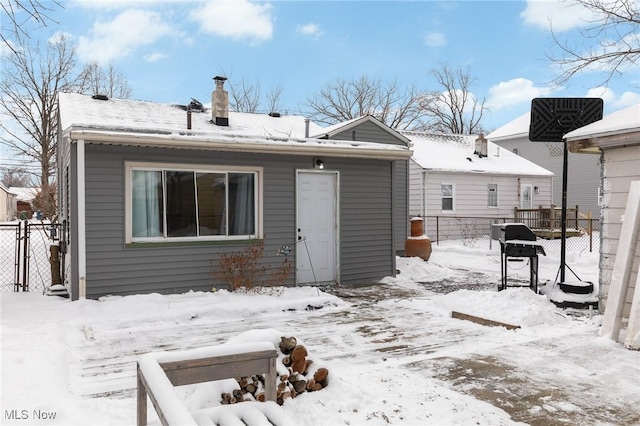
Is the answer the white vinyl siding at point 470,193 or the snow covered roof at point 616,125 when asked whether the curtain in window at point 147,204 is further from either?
the white vinyl siding at point 470,193

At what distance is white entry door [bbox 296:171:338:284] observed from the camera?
8656 mm

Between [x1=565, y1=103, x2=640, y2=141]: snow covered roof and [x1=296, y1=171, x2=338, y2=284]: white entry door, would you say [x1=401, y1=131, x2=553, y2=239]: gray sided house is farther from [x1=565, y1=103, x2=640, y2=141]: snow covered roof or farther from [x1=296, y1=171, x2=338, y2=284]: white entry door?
[x1=565, y1=103, x2=640, y2=141]: snow covered roof

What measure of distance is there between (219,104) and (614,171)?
8.86m

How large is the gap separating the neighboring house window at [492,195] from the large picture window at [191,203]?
13.7m

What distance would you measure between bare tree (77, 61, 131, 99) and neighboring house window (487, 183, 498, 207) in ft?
64.4

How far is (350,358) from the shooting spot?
4871mm

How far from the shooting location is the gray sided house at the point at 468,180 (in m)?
17.7

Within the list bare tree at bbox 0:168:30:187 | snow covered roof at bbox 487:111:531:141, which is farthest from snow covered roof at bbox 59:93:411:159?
bare tree at bbox 0:168:30:187

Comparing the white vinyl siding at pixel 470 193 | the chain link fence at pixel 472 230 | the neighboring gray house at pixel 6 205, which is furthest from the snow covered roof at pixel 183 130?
the neighboring gray house at pixel 6 205

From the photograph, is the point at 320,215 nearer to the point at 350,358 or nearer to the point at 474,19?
the point at 350,358

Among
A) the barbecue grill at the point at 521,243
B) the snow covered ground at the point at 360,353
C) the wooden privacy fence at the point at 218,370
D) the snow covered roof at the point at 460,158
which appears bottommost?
the snow covered ground at the point at 360,353

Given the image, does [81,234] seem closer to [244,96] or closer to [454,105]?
[244,96]

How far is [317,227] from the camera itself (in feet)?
28.9

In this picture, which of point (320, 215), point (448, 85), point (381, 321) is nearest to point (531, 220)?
point (320, 215)
